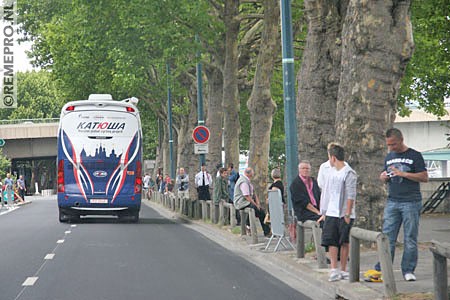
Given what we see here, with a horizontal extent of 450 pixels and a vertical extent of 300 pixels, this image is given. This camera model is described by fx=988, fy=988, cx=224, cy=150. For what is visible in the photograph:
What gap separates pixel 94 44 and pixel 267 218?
19.4m

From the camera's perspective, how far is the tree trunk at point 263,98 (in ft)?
92.5

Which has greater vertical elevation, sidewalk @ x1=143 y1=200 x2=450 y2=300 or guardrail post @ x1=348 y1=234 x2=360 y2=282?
guardrail post @ x1=348 y1=234 x2=360 y2=282

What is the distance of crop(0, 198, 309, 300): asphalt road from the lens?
473 inches

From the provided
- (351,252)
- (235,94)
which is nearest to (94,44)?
(235,94)

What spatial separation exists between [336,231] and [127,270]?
3.78 metres

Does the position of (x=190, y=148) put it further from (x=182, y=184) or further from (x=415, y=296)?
(x=415, y=296)

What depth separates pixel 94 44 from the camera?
126 ft

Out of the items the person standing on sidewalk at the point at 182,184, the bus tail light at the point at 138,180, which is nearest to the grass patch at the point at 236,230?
the bus tail light at the point at 138,180

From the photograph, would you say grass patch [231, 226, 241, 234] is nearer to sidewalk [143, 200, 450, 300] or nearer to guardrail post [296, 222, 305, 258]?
sidewalk [143, 200, 450, 300]

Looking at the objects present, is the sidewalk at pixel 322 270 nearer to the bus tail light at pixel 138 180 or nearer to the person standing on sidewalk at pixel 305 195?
the person standing on sidewalk at pixel 305 195

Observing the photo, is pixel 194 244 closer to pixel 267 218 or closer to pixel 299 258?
pixel 267 218

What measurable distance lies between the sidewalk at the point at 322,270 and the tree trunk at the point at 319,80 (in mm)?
2247

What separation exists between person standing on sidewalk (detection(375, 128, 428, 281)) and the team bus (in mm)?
18637

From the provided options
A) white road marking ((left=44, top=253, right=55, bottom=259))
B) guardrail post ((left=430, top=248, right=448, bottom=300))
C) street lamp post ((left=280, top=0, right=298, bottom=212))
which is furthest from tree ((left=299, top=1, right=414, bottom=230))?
guardrail post ((left=430, top=248, right=448, bottom=300))
